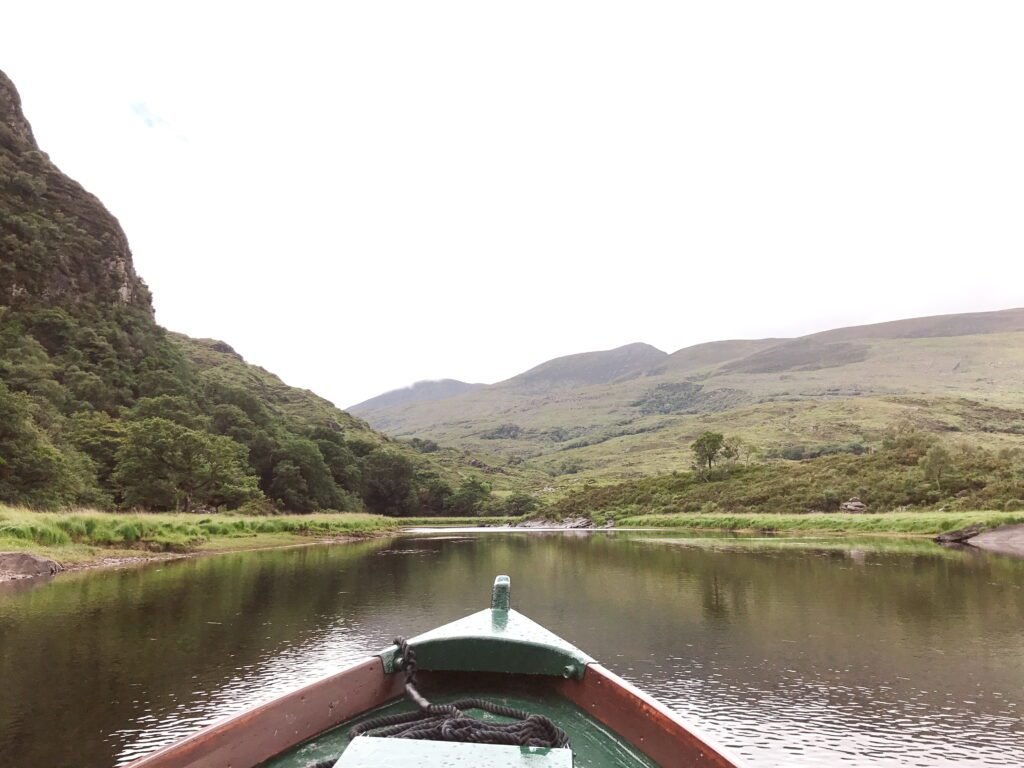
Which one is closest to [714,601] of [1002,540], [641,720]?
[641,720]

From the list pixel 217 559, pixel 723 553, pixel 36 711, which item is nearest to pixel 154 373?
pixel 217 559

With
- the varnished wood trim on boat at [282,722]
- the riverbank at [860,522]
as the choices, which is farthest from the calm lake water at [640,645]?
the riverbank at [860,522]

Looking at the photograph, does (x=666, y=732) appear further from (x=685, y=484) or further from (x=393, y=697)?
(x=685, y=484)

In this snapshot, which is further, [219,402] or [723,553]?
[219,402]

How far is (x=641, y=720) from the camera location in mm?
5445

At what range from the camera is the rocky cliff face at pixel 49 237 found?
7662 cm

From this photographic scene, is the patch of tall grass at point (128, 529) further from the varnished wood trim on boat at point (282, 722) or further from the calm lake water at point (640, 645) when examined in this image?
the varnished wood trim on boat at point (282, 722)

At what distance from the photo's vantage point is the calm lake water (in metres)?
9.66

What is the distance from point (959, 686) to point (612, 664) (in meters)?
6.76

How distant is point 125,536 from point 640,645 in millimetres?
30445

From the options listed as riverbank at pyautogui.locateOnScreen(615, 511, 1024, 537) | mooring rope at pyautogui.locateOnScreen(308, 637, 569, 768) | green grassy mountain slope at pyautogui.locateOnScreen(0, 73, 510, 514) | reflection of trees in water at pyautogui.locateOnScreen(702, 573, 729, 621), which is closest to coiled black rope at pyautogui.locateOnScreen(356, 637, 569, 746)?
mooring rope at pyautogui.locateOnScreen(308, 637, 569, 768)

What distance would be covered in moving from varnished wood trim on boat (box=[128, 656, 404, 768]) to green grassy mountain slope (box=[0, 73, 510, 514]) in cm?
4243

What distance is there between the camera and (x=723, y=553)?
38875mm

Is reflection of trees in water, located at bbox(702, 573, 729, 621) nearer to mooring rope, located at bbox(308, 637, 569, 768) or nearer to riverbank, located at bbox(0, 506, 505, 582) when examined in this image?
mooring rope, located at bbox(308, 637, 569, 768)
